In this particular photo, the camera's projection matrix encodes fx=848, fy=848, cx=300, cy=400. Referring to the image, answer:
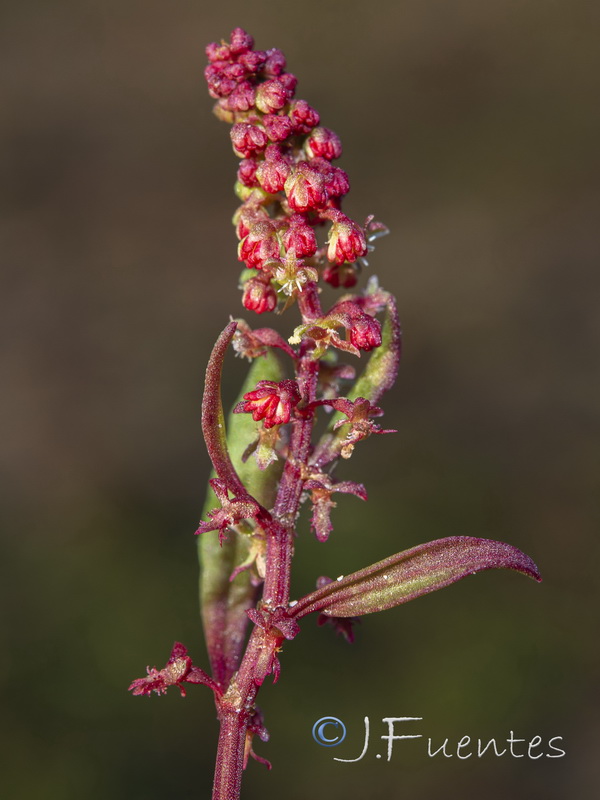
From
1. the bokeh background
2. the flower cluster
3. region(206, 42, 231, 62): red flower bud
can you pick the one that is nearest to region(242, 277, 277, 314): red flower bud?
the flower cluster

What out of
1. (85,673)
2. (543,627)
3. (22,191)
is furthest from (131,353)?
(543,627)

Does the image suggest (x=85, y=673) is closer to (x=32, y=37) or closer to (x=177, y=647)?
(x=177, y=647)

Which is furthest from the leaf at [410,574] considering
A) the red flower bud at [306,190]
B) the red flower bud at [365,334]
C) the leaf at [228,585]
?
the red flower bud at [306,190]

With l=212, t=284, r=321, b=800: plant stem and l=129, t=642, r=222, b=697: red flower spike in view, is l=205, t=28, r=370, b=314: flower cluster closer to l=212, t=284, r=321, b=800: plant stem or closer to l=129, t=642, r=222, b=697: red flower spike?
l=212, t=284, r=321, b=800: plant stem

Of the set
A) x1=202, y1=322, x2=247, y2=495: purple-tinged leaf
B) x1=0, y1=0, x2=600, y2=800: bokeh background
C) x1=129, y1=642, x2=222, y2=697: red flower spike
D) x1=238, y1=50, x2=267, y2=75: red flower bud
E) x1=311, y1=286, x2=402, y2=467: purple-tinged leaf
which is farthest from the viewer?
x1=0, y1=0, x2=600, y2=800: bokeh background

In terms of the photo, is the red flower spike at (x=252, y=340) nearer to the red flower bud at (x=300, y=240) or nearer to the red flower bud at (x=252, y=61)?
the red flower bud at (x=300, y=240)

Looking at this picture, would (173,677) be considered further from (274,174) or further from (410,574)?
(274,174)

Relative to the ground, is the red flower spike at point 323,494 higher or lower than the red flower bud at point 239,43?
→ lower
